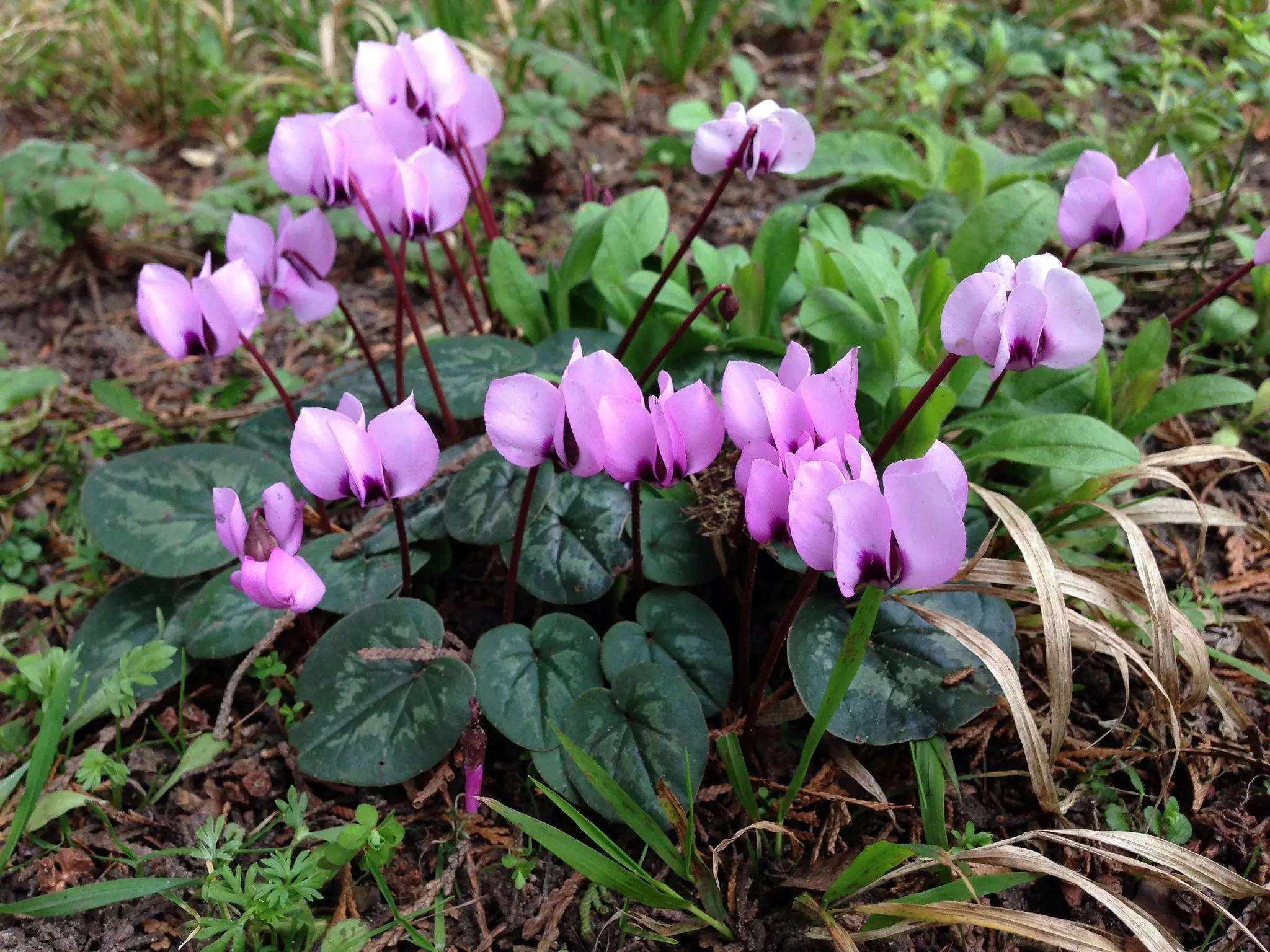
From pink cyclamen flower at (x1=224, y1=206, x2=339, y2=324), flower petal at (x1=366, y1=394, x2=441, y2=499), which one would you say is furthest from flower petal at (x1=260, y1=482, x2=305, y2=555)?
pink cyclamen flower at (x1=224, y1=206, x2=339, y2=324)

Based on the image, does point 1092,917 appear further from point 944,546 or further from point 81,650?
point 81,650

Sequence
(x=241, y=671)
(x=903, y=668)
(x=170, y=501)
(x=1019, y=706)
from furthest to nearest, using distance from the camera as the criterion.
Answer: (x=170, y=501) < (x=241, y=671) < (x=903, y=668) < (x=1019, y=706)

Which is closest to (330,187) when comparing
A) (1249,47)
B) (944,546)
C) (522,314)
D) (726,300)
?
(522,314)

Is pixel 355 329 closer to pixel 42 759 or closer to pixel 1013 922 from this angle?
pixel 42 759

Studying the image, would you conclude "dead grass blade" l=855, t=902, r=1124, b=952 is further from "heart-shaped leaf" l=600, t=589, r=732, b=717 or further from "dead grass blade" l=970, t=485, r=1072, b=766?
"heart-shaped leaf" l=600, t=589, r=732, b=717

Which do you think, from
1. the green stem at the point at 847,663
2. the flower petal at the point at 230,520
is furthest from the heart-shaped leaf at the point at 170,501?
the green stem at the point at 847,663

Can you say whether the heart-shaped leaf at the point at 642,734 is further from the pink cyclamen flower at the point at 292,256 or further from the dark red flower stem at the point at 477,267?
the dark red flower stem at the point at 477,267

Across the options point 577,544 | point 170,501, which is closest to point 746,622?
point 577,544
